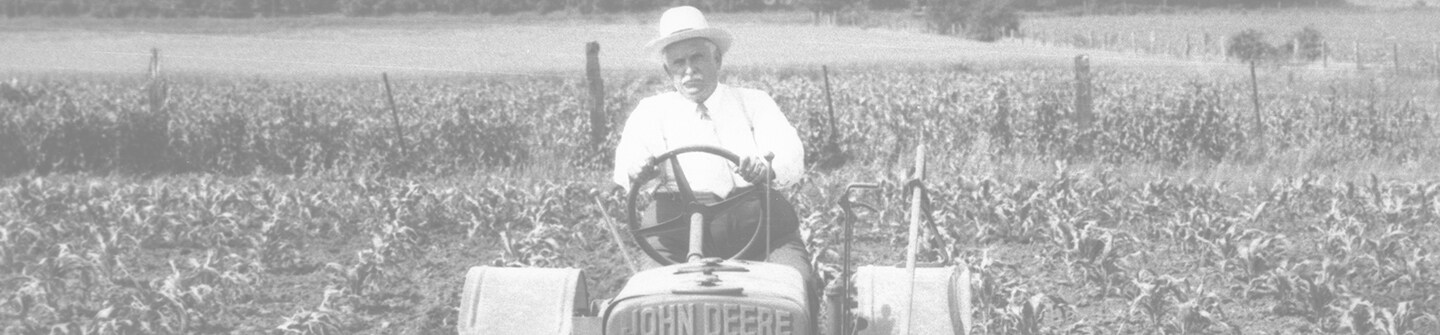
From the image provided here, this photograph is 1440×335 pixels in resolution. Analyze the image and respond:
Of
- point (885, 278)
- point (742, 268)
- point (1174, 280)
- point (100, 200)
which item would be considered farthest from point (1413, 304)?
point (100, 200)

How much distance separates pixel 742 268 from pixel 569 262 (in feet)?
16.3

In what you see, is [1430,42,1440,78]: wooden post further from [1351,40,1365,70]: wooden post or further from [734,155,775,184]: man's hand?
[734,155,775,184]: man's hand

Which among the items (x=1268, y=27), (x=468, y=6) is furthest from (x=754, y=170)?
(x=468, y=6)

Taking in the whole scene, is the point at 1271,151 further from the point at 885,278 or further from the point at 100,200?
the point at 885,278

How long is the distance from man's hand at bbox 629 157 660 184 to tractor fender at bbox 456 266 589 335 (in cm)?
37

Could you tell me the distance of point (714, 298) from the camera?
157 inches

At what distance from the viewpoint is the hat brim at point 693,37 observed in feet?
16.9

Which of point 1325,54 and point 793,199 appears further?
point 1325,54

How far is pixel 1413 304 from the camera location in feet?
24.5

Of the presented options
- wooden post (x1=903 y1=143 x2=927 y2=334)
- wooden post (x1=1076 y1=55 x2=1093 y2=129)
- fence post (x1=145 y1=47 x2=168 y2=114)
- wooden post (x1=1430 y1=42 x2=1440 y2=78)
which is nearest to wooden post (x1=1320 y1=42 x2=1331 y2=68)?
wooden post (x1=1430 y1=42 x2=1440 y2=78)

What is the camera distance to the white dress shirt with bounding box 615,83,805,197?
17.0 feet

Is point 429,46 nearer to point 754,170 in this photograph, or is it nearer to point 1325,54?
point 1325,54

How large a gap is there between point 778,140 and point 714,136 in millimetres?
231

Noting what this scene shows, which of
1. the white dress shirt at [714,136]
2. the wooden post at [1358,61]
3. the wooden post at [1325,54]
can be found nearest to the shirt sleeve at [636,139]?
the white dress shirt at [714,136]
